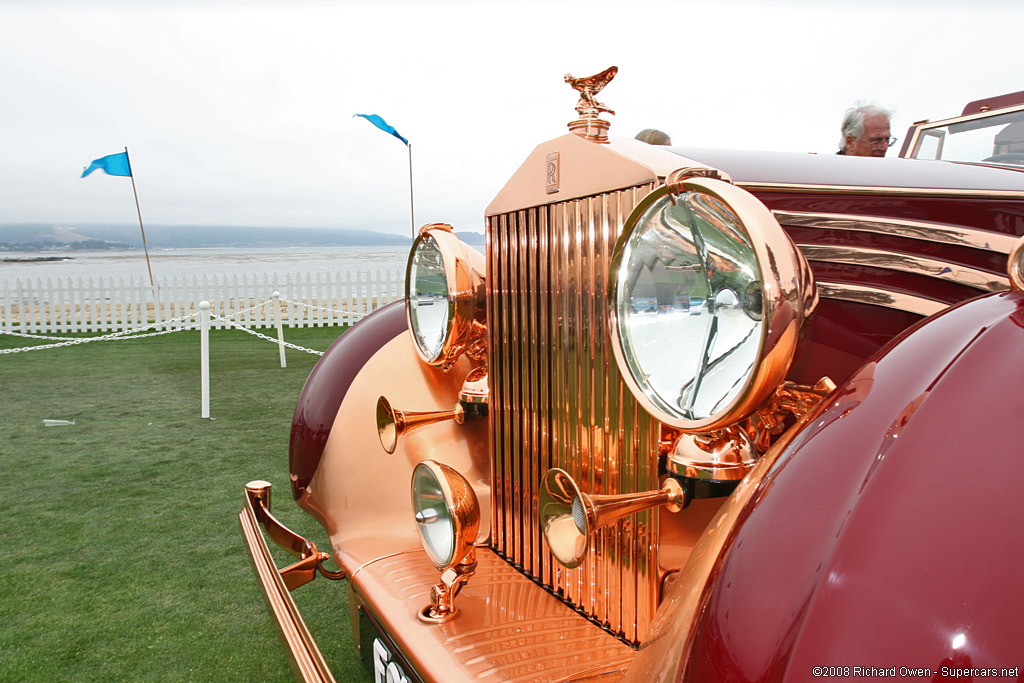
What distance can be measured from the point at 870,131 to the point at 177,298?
12.1 m

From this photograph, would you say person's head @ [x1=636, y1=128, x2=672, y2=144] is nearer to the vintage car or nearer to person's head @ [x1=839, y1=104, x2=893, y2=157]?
person's head @ [x1=839, y1=104, x2=893, y2=157]

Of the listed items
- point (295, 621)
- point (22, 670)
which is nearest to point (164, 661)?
point (22, 670)

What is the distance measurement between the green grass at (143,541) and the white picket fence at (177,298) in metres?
6.05

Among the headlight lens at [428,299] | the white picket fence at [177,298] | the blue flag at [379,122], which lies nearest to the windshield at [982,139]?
the headlight lens at [428,299]

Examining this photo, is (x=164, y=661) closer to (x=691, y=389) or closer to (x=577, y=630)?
(x=577, y=630)

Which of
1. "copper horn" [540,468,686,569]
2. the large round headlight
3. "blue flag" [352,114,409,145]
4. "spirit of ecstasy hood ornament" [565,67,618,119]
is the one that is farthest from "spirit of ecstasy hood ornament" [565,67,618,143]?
"blue flag" [352,114,409,145]

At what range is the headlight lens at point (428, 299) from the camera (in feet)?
5.49

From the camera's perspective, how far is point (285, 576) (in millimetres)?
1744

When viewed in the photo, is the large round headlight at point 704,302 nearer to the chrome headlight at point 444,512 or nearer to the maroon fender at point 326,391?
the chrome headlight at point 444,512

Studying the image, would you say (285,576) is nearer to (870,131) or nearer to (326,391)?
(326,391)

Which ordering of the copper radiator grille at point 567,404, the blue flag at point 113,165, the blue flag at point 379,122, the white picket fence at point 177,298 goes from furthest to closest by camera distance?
1. the white picket fence at point 177,298
2. the blue flag at point 113,165
3. the blue flag at point 379,122
4. the copper radiator grille at point 567,404

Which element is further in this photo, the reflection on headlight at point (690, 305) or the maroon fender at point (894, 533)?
the reflection on headlight at point (690, 305)

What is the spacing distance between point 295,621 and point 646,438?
2.58 feet

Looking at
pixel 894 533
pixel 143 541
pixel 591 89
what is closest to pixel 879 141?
pixel 591 89
